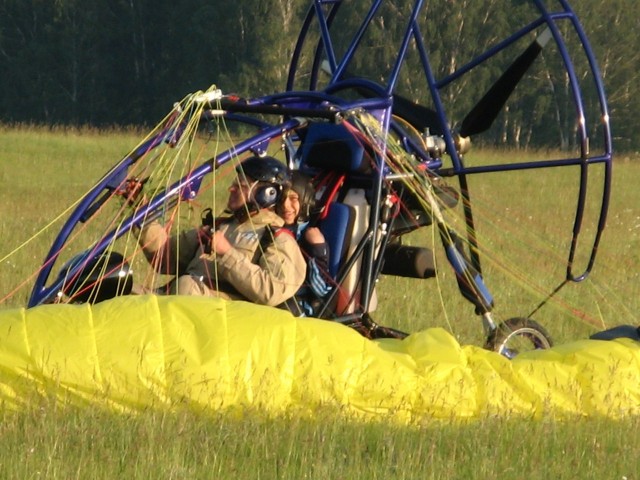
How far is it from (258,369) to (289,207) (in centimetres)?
153

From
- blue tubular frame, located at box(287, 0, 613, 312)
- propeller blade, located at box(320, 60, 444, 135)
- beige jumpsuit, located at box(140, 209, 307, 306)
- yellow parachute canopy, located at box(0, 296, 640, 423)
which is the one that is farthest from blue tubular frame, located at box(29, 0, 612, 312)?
yellow parachute canopy, located at box(0, 296, 640, 423)

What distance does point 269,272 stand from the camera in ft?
21.6

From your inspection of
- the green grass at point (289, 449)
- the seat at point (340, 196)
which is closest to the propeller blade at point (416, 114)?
the seat at point (340, 196)

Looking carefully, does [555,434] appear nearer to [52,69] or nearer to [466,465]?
[466,465]

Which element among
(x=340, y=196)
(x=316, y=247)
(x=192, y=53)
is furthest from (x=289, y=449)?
(x=192, y=53)

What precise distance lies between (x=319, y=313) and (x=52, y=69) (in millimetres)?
48346

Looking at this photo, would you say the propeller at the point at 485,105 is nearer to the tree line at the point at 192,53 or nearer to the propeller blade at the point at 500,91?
the propeller blade at the point at 500,91

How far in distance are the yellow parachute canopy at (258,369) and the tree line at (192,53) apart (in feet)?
133

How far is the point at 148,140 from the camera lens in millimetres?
6438

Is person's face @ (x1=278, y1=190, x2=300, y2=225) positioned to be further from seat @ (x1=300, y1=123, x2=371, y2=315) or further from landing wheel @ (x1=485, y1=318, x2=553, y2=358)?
landing wheel @ (x1=485, y1=318, x2=553, y2=358)

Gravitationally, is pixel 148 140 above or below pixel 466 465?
above

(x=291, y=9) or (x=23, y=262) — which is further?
(x=291, y=9)

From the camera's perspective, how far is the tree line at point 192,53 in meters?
47.1

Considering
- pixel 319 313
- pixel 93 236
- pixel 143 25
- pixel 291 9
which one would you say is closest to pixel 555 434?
pixel 319 313
